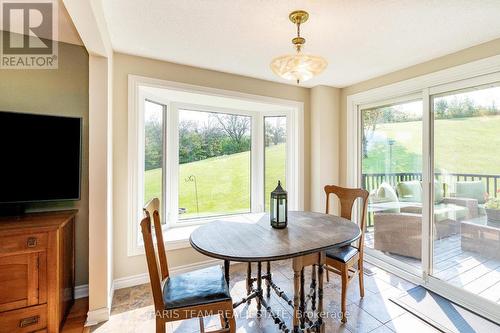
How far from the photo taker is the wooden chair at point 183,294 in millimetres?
1338

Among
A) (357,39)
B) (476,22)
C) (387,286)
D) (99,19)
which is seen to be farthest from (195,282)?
(476,22)

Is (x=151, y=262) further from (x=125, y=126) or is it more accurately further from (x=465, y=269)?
(x=465, y=269)

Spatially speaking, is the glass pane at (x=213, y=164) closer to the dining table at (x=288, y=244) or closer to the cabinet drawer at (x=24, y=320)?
the dining table at (x=288, y=244)

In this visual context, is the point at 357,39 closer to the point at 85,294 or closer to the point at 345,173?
the point at 345,173

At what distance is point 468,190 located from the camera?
2293mm

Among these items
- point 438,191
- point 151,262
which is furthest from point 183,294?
point 438,191

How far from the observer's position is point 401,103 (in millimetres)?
2838

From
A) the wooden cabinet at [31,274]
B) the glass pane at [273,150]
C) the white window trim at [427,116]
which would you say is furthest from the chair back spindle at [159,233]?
the white window trim at [427,116]

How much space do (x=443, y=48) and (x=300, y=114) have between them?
1647 millimetres

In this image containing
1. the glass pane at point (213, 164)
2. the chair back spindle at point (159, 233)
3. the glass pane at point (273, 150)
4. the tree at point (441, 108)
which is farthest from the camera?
the glass pane at point (273, 150)

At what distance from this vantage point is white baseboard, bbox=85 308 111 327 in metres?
1.95

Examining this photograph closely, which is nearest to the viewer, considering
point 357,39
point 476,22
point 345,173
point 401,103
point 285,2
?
point 285,2

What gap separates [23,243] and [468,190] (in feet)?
12.2

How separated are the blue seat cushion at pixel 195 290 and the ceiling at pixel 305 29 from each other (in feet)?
6.18
